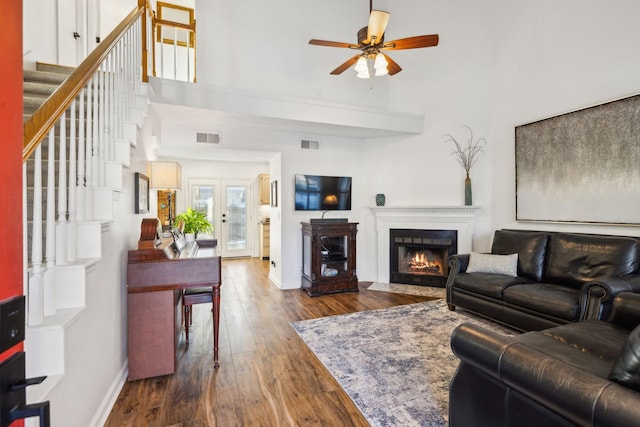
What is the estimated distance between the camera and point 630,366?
41.3 inches

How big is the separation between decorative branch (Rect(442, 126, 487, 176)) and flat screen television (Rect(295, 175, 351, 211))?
5.59 ft

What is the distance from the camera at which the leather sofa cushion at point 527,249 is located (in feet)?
10.9

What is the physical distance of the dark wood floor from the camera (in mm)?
1835

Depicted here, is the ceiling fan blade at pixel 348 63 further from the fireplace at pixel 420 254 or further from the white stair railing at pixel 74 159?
the fireplace at pixel 420 254

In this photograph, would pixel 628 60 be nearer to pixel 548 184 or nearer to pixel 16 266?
pixel 548 184

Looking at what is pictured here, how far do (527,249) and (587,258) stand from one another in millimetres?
553

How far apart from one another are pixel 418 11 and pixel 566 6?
2.10m

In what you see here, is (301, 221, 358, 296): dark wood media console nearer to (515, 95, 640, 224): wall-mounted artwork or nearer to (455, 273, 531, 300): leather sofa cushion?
(455, 273, 531, 300): leather sofa cushion

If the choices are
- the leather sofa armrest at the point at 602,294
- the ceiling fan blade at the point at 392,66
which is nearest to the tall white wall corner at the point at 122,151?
the ceiling fan blade at the point at 392,66

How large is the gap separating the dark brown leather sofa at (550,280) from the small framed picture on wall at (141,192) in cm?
350

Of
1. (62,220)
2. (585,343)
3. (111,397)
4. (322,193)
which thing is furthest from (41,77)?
(585,343)

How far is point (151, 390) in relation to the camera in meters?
2.12

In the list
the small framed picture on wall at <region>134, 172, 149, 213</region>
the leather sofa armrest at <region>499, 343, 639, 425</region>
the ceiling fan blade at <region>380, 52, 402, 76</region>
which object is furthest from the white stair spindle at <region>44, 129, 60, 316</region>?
the ceiling fan blade at <region>380, 52, 402, 76</region>

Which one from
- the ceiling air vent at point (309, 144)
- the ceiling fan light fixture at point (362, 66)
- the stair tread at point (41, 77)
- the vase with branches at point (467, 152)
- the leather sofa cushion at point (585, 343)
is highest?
the ceiling fan light fixture at point (362, 66)
